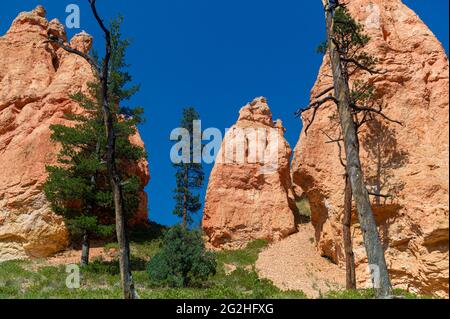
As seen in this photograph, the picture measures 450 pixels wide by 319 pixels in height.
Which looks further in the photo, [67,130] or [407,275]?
[67,130]

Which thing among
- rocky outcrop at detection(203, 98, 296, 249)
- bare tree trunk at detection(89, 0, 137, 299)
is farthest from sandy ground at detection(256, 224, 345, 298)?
bare tree trunk at detection(89, 0, 137, 299)

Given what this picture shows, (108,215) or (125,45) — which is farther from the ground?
(125,45)

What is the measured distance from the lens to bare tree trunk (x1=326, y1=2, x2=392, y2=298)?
31.0 ft

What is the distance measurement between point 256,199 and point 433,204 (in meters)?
16.0

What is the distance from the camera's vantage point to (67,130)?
87.4 ft

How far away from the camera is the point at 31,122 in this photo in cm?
3127

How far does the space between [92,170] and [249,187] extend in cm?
1245

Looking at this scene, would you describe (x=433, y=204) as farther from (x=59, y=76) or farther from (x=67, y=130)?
(x=59, y=76)

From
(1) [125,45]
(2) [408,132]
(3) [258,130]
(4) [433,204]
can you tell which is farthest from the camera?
(3) [258,130]

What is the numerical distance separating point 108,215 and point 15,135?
9904 millimetres

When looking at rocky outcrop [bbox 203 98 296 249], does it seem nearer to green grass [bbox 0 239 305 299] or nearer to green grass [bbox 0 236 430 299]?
green grass [bbox 0 236 430 299]
